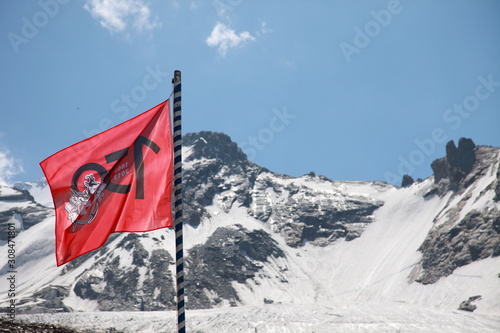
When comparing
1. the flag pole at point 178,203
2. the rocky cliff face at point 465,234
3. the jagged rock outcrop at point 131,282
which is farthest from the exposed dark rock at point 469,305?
the flag pole at point 178,203

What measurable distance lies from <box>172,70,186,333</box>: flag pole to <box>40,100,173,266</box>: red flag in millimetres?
1499

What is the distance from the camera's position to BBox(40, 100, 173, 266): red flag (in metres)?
19.2

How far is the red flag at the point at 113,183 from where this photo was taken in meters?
19.2

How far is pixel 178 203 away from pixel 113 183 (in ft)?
11.9

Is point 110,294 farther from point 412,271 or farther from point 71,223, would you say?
point 71,223

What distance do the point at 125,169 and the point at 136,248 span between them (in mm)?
186903

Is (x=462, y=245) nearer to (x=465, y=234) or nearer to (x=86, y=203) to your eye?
(x=465, y=234)

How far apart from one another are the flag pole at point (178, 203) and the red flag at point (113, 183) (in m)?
1.50

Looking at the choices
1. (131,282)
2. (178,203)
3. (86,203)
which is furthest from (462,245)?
(178,203)

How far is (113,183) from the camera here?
19.7 metres

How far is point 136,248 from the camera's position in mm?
199625

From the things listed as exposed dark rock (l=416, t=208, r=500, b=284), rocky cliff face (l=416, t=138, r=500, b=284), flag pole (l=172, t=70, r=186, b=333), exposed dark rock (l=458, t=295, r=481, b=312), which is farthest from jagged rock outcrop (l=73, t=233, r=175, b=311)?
flag pole (l=172, t=70, r=186, b=333)

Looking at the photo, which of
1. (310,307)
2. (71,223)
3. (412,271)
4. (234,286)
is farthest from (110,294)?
(71,223)

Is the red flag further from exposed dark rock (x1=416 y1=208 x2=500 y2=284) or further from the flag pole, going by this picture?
exposed dark rock (x1=416 y1=208 x2=500 y2=284)
